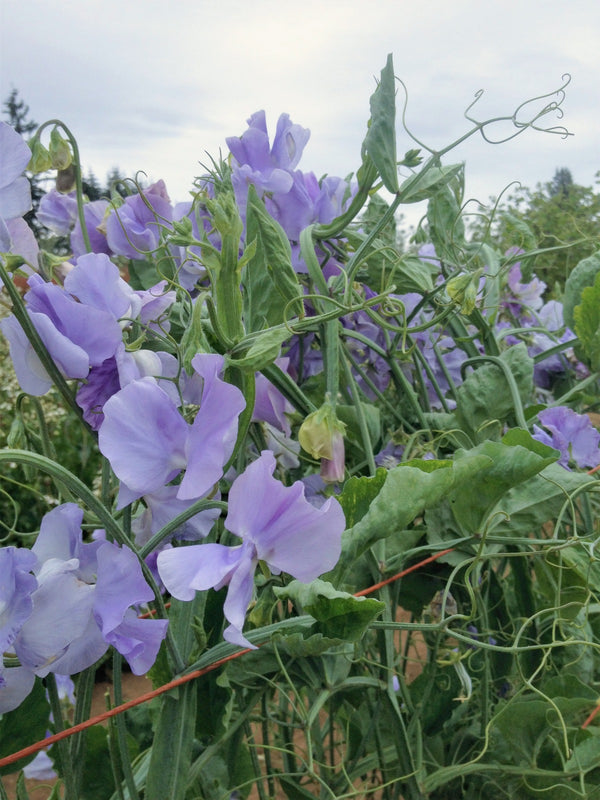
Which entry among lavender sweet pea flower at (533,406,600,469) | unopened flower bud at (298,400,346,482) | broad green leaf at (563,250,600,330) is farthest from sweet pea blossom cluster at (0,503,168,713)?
broad green leaf at (563,250,600,330)

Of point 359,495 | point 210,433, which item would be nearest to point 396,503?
point 359,495

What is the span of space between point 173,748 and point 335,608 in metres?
0.17

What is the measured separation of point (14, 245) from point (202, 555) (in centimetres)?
32

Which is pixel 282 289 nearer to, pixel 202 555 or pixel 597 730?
pixel 202 555

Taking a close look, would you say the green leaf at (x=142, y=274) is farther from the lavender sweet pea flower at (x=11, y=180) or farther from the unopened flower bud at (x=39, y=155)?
the lavender sweet pea flower at (x=11, y=180)

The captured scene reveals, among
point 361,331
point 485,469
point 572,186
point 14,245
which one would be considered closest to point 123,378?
point 14,245

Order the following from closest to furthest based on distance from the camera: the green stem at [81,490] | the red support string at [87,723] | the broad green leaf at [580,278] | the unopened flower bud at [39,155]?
the green stem at [81,490] < the red support string at [87,723] < the unopened flower bud at [39,155] < the broad green leaf at [580,278]

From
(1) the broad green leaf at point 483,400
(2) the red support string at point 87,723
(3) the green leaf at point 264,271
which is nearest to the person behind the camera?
(2) the red support string at point 87,723

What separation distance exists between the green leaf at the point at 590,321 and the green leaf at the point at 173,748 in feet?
2.16

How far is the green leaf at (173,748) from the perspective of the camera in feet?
1.98

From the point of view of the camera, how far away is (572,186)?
472 cm

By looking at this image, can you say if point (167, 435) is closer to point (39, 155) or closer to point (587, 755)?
point (39, 155)

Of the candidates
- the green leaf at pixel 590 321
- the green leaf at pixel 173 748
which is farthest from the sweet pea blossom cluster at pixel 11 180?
the green leaf at pixel 590 321

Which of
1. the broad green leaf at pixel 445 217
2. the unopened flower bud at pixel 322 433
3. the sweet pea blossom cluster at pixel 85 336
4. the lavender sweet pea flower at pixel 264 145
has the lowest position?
the unopened flower bud at pixel 322 433
